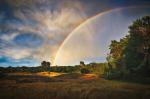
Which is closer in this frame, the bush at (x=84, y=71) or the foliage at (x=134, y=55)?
the foliage at (x=134, y=55)

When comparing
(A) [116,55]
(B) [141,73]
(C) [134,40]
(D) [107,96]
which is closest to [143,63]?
(B) [141,73]

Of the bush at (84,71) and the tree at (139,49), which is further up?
the tree at (139,49)

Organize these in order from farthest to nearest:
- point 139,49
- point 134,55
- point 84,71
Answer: point 84,71, point 139,49, point 134,55

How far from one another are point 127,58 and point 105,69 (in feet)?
15.7

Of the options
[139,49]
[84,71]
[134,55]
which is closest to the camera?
[134,55]

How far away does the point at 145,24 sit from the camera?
34.8 metres

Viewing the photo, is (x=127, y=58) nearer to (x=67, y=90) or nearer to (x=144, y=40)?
(x=144, y=40)

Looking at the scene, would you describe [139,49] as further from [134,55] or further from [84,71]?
[84,71]

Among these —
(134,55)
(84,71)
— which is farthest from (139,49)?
(84,71)

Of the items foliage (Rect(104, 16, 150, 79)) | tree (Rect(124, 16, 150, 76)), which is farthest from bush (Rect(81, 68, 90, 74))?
tree (Rect(124, 16, 150, 76))

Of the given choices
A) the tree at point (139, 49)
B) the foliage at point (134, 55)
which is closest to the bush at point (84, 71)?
the foliage at point (134, 55)

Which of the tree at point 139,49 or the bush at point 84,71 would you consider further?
the bush at point 84,71

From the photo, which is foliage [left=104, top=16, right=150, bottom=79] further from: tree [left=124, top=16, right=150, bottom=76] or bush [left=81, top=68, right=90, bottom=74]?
bush [left=81, top=68, right=90, bottom=74]

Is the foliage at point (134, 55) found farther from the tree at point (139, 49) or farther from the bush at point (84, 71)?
the bush at point (84, 71)
